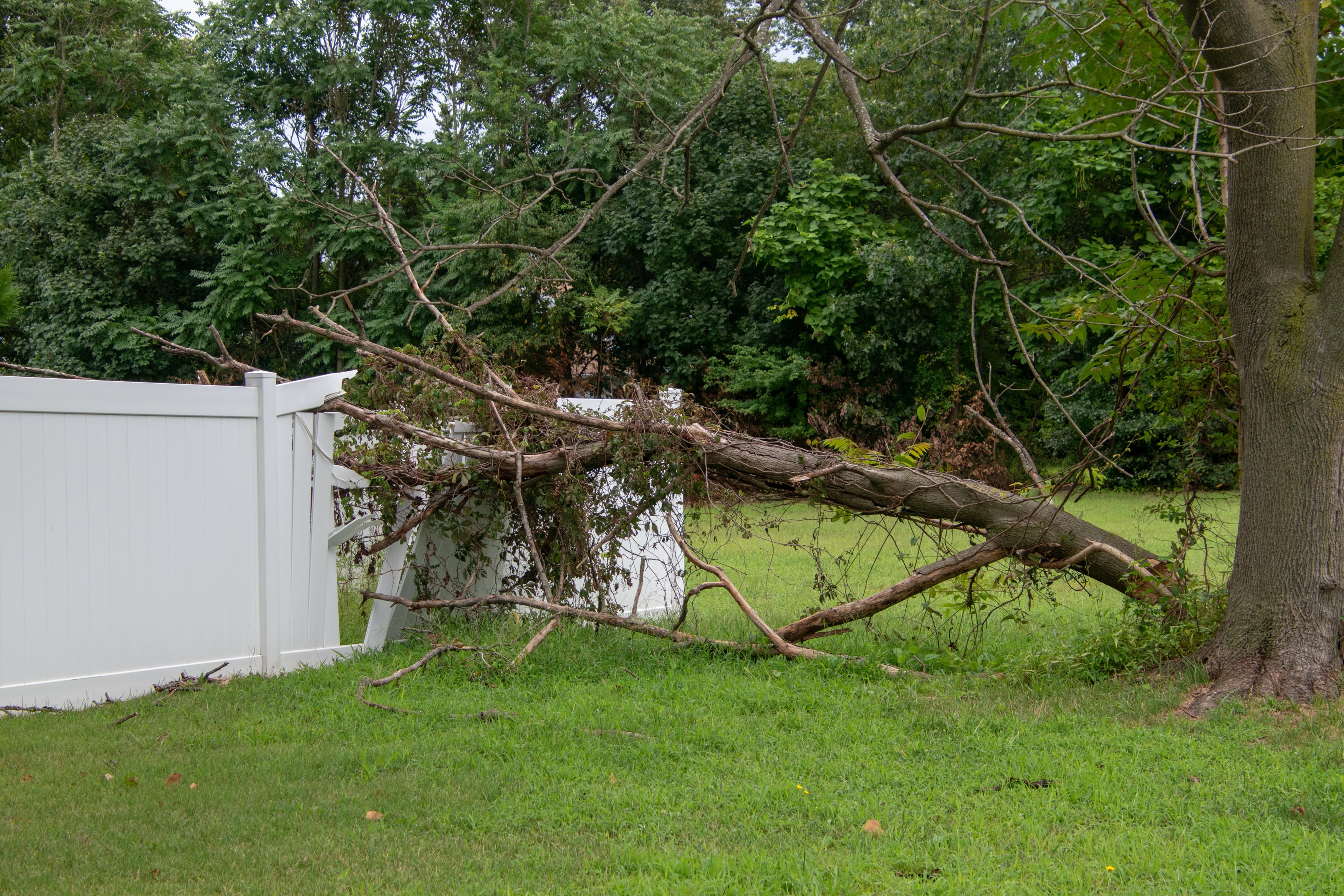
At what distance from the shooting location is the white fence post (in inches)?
235

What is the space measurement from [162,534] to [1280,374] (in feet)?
19.3

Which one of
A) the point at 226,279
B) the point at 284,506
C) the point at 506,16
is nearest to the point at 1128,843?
the point at 284,506

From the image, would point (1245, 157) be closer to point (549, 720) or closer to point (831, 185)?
point (549, 720)

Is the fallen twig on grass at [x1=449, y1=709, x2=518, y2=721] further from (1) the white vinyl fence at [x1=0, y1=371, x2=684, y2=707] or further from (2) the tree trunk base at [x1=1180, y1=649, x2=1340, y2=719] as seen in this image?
(2) the tree trunk base at [x1=1180, y1=649, x2=1340, y2=719]

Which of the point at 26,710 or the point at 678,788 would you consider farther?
the point at 26,710

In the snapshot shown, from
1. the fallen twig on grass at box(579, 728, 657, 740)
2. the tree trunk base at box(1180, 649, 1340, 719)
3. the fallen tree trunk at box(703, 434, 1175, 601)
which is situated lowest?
the fallen twig on grass at box(579, 728, 657, 740)

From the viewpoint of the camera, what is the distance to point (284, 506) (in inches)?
239

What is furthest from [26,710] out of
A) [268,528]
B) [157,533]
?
[268,528]

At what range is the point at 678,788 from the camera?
3951mm

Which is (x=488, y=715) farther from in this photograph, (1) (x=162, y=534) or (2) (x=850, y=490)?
(2) (x=850, y=490)

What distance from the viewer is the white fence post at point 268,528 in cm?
598

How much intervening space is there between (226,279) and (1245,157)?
→ 2189 cm

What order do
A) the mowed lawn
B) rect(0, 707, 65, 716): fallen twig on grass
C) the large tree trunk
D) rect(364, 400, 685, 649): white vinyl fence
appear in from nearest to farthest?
the mowed lawn, the large tree trunk, rect(0, 707, 65, 716): fallen twig on grass, rect(364, 400, 685, 649): white vinyl fence

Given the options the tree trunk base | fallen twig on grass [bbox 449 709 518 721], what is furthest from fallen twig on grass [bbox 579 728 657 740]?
the tree trunk base
